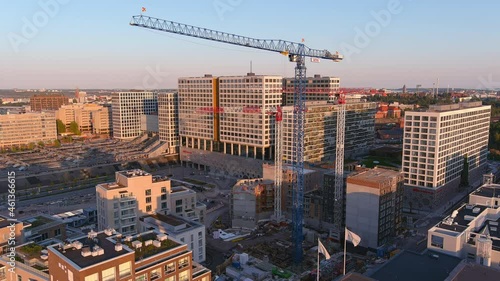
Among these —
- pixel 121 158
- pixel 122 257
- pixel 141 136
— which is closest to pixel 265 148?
pixel 121 158

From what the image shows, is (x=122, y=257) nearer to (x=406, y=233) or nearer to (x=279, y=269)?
(x=279, y=269)

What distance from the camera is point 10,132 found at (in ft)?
216

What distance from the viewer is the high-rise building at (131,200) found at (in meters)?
24.4

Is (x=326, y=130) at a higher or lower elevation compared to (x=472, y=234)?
higher

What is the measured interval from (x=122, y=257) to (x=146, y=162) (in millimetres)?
43060

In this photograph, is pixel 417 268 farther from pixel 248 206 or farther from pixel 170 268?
pixel 248 206

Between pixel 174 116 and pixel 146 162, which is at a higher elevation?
pixel 174 116

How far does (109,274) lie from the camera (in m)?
11.7

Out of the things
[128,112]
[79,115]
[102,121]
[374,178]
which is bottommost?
[102,121]

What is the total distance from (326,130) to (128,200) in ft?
93.2

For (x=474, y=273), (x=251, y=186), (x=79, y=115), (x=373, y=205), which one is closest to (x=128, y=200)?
(x=251, y=186)

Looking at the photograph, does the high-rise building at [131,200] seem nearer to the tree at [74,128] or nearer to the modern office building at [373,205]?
the modern office building at [373,205]

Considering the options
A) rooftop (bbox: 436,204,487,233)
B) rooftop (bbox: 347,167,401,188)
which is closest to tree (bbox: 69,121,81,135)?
rooftop (bbox: 347,167,401,188)

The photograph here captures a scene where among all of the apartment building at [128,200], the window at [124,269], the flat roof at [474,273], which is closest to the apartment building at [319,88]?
the apartment building at [128,200]
